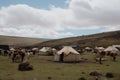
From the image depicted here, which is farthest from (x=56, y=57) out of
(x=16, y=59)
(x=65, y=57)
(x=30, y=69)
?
(x=30, y=69)

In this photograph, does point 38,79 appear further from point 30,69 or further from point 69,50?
point 69,50

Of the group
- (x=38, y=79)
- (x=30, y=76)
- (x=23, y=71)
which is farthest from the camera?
(x=23, y=71)

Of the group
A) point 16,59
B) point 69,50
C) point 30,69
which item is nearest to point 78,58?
point 69,50

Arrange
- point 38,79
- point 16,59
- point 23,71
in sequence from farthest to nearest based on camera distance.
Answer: point 16,59
point 23,71
point 38,79

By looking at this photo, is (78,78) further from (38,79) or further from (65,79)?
(38,79)

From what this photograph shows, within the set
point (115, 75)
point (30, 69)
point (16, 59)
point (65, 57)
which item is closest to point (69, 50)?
point (65, 57)

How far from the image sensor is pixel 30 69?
32.8 metres

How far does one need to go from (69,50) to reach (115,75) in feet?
67.1

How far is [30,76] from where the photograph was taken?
2762 cm

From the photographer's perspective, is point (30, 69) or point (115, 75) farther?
point (30, 69)

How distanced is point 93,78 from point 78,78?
1.46 m

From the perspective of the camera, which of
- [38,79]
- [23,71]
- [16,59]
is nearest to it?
[38,79]

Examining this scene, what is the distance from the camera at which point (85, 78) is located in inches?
1033

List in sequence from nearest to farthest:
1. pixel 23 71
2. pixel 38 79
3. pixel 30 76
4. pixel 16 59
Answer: pixel 38 79 < pixel 30 76 < pixel 23 71 < pixel 16 59
